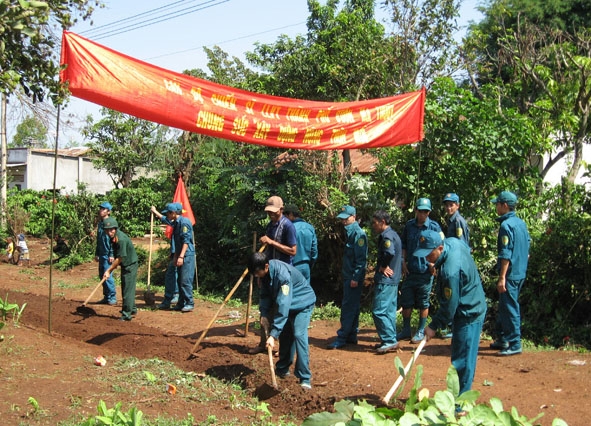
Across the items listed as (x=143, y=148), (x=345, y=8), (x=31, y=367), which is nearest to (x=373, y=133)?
(x=31, y=367)

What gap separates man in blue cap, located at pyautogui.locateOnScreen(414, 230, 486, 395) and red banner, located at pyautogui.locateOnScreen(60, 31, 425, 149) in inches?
119

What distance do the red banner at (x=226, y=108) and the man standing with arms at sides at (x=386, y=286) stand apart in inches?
49.6

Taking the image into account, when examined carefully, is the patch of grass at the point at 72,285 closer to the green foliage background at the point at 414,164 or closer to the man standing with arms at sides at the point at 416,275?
the green foliage background at the point at 414,164

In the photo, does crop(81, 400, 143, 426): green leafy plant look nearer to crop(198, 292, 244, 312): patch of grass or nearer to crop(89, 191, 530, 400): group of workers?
crop(89, 191, 530, 400): group of workers

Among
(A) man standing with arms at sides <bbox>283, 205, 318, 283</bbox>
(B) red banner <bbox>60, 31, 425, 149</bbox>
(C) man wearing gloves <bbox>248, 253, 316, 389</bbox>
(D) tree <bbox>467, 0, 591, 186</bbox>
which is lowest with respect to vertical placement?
(C) man wearing gloves <bbox>248, 253, 316, 389</bbox>

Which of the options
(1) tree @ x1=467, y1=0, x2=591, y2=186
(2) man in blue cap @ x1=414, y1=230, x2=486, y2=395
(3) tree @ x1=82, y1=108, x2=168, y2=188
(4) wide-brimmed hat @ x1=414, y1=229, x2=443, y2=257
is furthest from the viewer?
(3) tree @ x1=82, y1=108, x2=168, y2=188

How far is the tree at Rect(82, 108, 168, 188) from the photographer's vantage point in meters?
25.2

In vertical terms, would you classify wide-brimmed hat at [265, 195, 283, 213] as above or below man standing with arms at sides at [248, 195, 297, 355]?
above

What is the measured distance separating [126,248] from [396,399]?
5.77m

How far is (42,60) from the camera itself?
6633mm

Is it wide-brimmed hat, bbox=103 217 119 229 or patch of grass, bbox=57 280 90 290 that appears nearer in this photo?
wide-brimmed hat, bbox=103 217 119 229

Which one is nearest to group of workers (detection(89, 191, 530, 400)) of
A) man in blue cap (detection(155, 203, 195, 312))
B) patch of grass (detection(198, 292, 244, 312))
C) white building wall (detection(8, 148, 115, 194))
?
man in blue cap (detection(155, 203, 195, 312))

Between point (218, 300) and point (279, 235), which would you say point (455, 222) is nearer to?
point (279, 235)

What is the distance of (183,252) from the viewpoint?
1041 cm
